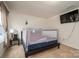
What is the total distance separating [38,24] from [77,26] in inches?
128

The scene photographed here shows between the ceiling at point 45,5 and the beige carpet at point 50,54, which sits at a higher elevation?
the ceiling at point 45,5

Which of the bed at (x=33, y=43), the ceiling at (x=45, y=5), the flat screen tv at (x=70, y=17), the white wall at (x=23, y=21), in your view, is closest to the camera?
the bed at (x=33, y=43)

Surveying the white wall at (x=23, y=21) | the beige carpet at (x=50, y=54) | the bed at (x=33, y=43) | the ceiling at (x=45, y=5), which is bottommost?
the beige carpet at (x=50, y=54)

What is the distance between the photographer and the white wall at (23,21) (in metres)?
5.26

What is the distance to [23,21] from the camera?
18.4 feet

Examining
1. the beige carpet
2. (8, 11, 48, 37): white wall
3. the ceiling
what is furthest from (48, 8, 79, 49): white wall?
(8, 11, 48, 37): white wall

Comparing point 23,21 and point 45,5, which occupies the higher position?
point 45,5

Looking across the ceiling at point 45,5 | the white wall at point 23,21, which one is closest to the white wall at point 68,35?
the ceiling at point 45,5

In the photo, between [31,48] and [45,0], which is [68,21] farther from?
[31,48]

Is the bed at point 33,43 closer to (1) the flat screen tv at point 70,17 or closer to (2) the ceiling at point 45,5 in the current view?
(2) the ceiling at point 45,5

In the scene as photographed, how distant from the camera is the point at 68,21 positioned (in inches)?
159

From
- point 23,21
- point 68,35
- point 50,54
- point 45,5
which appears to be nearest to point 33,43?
point 50,54

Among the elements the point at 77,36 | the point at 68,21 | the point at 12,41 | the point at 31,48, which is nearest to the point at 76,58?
the point at 77,36

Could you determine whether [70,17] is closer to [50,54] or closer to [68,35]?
[68,35]
